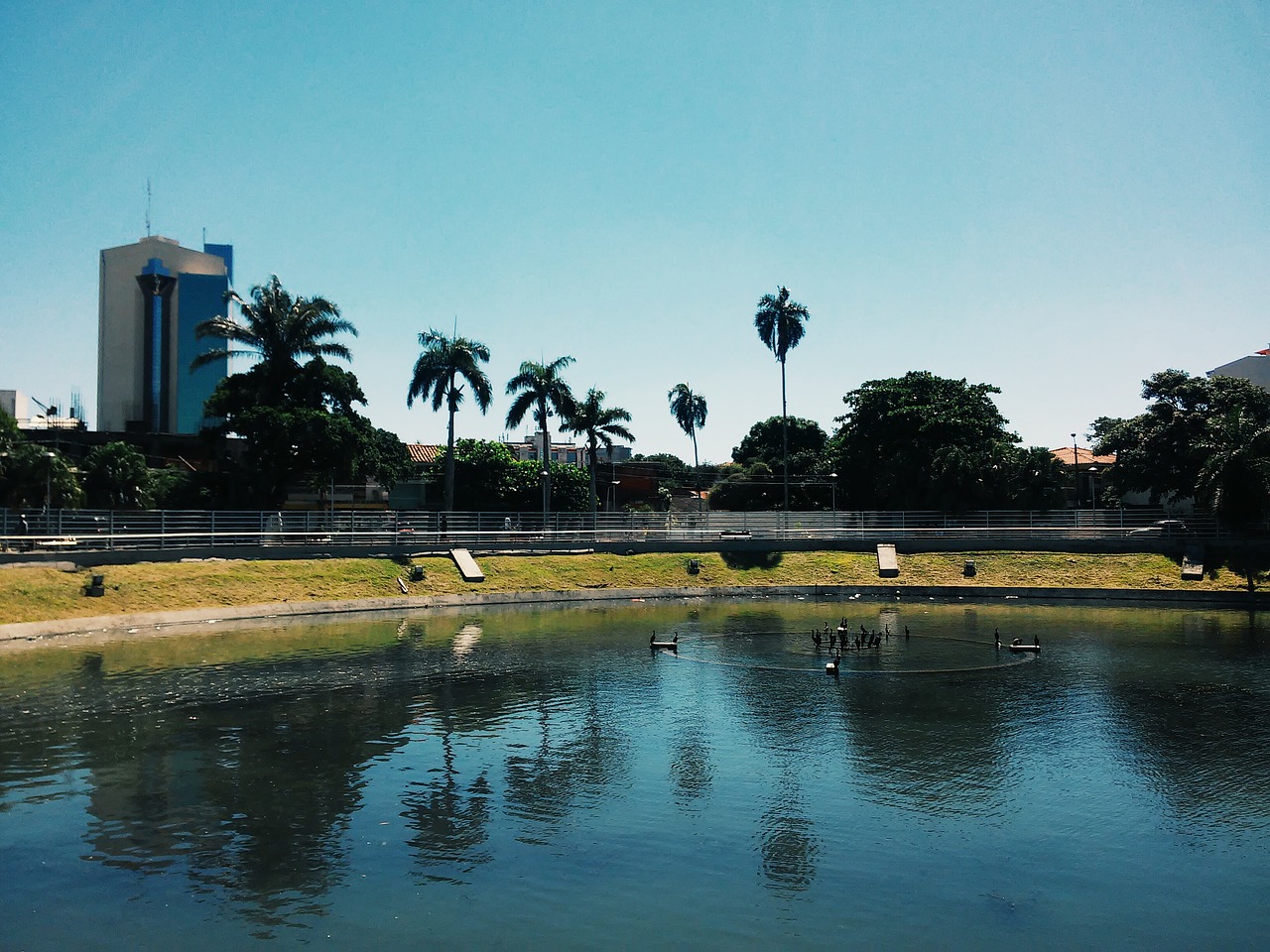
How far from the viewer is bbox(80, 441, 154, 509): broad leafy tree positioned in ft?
182

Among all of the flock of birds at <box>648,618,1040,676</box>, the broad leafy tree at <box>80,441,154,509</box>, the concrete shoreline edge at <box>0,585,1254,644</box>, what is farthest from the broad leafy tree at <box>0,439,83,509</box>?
the flock of birds at <box>648,618,1040,676</box>

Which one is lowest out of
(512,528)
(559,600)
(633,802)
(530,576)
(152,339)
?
(633,802)

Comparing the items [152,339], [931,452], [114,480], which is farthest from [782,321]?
[152,339]

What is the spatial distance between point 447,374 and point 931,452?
36.7 metres

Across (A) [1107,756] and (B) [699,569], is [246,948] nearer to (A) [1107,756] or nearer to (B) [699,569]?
(A) [1107,756]

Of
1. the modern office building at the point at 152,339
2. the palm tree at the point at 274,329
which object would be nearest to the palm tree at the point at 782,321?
Result: the palm tree at the point at 274,329

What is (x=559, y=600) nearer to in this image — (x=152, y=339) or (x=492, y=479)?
(x=492, y=479)

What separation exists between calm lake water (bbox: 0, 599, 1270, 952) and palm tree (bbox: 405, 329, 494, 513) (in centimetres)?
3691

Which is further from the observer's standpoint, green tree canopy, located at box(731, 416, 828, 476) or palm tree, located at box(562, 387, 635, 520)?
green tree canopy, located at box(731, 416, 828, 476)

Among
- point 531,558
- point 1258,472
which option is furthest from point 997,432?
point 531,558

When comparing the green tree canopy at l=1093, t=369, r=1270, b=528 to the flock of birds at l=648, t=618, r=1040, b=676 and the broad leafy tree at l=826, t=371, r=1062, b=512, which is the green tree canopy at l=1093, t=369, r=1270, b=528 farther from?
the flock of birds at l=648, t=618, r=1040, b=676

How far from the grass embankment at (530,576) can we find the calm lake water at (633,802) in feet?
26.9

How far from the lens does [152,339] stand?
15338 cm

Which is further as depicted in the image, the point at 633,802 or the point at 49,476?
the point at 49,476
